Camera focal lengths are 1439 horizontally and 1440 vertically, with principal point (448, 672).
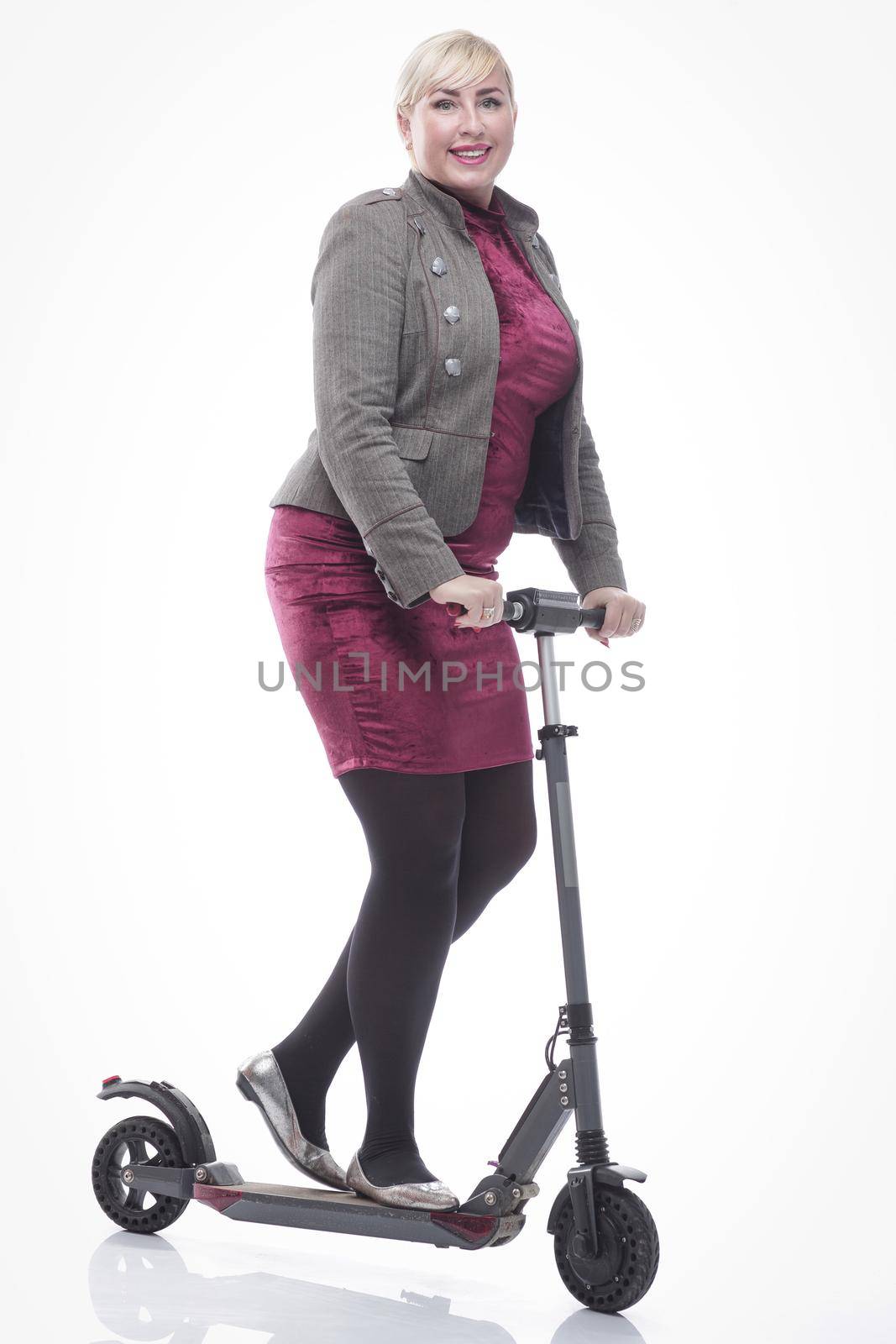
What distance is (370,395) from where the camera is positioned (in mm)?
1940

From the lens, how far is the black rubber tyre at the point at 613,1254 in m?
1.77

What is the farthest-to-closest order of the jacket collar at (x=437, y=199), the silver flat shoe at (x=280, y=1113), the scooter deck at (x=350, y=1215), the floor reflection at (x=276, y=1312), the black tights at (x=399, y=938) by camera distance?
the silver flat shoe at (x=280, y=1113) → the jacket collar at (x=437, y=199) → the black tights at (x=399, y=938) → the scooter deck at (x=350, y=1215) → the floor reflection at (x=276, y=1312)

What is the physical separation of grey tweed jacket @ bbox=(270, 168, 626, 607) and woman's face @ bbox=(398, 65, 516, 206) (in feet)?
0.12

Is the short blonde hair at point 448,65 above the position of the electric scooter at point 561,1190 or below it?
above

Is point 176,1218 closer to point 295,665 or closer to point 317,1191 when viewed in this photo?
point 317,1191

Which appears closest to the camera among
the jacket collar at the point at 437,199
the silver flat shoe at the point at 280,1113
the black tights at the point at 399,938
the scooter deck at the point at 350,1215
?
the scooter deck at the point at 350,1215

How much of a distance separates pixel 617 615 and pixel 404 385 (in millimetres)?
466

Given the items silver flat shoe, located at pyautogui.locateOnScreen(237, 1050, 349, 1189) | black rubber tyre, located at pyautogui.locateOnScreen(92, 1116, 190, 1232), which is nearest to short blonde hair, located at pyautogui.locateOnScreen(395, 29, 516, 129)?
Answer: silver flat shoe, located at pyautogui.locateOnScreen(237, 1050, 349, 1189)

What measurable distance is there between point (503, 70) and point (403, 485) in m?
0.67

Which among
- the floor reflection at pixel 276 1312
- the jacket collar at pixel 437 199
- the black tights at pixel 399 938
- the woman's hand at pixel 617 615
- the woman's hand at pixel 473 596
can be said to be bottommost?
the floor reflection at pixel 276 1312

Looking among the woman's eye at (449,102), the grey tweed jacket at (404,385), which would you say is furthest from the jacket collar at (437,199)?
the woman's eye at (449,102)

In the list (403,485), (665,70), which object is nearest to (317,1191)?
(403,485)

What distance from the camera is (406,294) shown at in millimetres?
2006

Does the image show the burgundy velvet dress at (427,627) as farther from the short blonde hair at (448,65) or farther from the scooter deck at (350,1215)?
the scooter deck at (350,1215)
